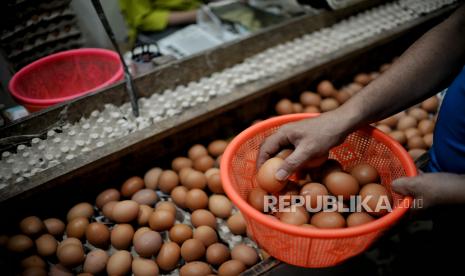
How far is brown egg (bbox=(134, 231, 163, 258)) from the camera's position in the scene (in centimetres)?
172

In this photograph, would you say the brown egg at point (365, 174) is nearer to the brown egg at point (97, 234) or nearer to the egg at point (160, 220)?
the egg at point (160, 220)

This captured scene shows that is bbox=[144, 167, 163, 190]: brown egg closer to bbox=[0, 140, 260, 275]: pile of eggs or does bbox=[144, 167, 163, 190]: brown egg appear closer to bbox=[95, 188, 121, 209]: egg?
bbox=[0, 140, 260, 275]: pile of eggs

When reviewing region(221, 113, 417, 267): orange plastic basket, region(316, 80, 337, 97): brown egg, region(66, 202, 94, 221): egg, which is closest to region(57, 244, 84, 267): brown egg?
region(66, 202, 94, 221): egg

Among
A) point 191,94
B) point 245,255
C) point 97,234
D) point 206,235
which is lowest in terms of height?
point 245,255

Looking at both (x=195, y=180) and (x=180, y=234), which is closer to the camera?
(x=180, y=234)

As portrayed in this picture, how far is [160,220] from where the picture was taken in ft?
6.00

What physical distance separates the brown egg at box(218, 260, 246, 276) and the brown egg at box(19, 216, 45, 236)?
976 millimetres

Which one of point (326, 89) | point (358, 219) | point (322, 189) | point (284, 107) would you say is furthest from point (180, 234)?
point (326, 89)

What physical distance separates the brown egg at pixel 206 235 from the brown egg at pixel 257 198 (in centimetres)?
40

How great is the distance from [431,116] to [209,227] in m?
1.99

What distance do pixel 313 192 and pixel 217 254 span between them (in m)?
0.61

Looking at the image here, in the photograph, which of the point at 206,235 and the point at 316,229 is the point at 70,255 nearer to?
the point at 206,235

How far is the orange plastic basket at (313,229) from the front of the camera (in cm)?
113

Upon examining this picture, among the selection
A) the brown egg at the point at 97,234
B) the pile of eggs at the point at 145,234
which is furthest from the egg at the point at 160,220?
the brown egg at the point at 97,234
